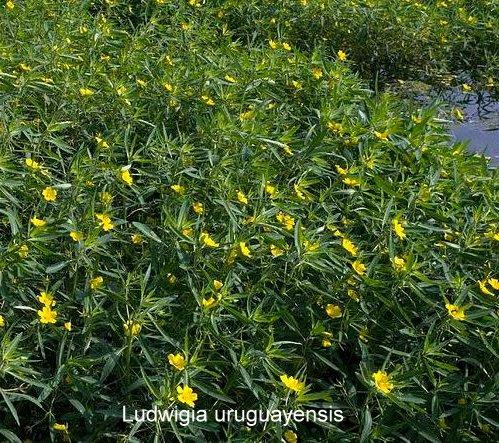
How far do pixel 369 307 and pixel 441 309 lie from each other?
0.17 meters

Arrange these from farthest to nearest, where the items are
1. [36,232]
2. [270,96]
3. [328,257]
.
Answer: [270,96] < [328,257] < [36,232]

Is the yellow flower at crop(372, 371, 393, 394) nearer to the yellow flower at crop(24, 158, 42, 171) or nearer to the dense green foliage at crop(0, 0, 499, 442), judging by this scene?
the dense green foliage at crop(0, 0, 499, 442)

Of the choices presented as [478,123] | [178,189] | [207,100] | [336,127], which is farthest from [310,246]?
[478,123]

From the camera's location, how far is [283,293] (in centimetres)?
211

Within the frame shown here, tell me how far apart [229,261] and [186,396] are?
0.38 metres

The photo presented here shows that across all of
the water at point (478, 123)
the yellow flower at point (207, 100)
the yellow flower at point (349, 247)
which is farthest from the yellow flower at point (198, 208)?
the water at point (478, 123)

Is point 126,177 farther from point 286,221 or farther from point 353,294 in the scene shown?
point 353,294

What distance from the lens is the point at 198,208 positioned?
Result: 7.38 feet

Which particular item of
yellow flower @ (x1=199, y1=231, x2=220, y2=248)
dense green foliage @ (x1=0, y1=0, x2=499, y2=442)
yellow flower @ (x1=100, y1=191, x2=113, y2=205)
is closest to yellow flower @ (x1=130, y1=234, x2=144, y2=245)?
dense green foliage @ (x1=0, y1=0, x2=499, y2=442)

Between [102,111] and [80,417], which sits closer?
[80,417]

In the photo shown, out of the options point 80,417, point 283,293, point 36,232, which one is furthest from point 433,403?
point 36,232

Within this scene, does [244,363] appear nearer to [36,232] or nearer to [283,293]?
[283,293]

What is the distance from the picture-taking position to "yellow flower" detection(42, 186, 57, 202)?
2.17 m

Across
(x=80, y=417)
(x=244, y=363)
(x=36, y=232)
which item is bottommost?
(x=80, y=417)
